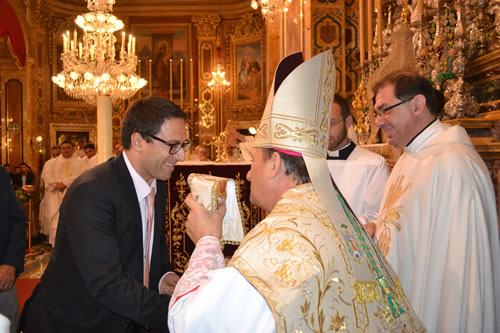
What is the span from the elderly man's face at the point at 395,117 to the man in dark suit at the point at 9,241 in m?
2.39

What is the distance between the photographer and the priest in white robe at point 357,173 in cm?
326

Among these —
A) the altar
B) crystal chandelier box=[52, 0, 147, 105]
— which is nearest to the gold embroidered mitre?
the altar

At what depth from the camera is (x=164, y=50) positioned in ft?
59.0

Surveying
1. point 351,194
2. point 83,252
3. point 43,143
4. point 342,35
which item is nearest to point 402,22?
point 351,194

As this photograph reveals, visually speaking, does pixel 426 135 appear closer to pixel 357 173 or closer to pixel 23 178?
pixel 357 173

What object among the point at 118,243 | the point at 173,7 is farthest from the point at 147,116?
the point at 173,7

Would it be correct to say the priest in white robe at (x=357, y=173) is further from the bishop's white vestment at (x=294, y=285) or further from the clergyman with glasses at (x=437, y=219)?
the bishop's white vestment at (x=294, y=285)

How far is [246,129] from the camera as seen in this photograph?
1709cm

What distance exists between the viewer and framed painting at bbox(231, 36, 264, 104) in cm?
1698

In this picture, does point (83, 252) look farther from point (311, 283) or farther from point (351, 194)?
point (351, 194)

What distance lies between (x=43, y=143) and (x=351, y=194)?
14576 millimetres

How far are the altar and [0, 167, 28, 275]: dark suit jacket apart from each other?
6.04 feet

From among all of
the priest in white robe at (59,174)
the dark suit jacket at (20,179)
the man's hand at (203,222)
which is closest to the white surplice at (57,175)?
the priest in white robe at (59,174)

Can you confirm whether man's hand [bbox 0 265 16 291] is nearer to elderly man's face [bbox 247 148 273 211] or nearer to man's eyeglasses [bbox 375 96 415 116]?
elderly man's face [bbox 247 148 273 211]
